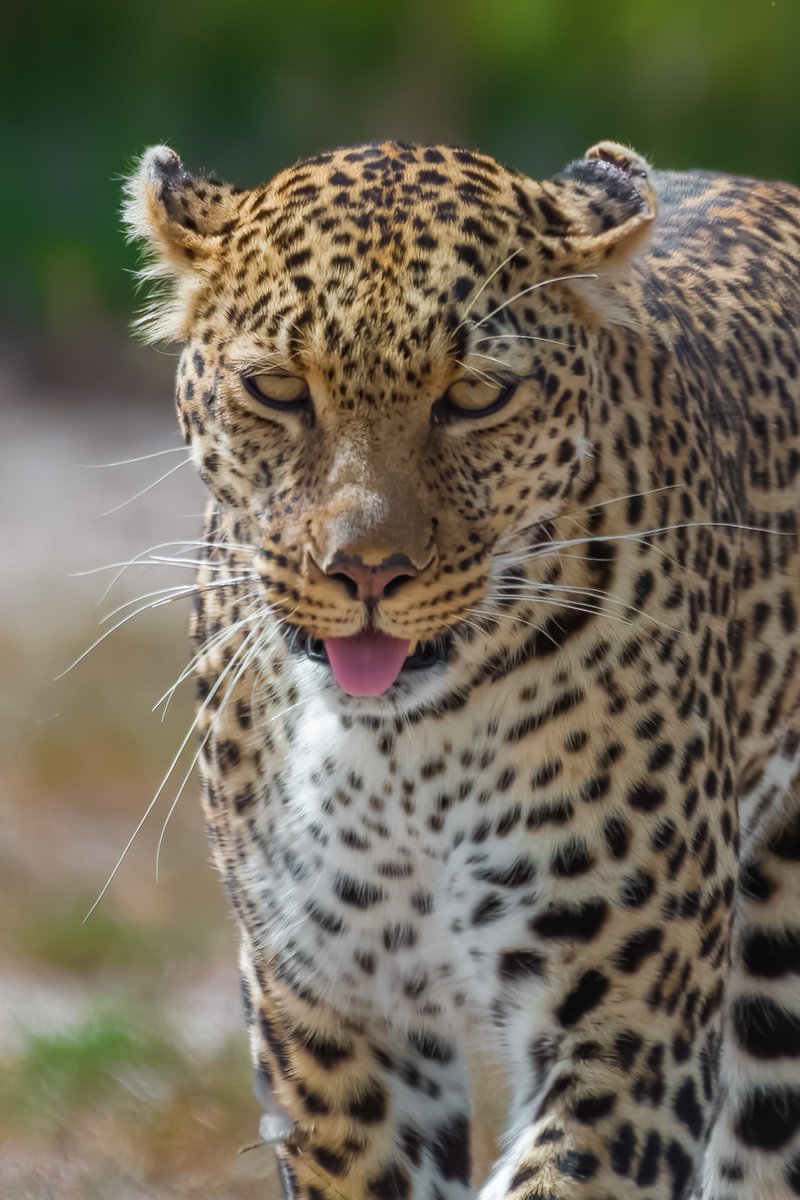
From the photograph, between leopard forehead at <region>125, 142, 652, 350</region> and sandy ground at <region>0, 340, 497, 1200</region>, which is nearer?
leopard forehead at <region>125, 142, 652, 350</region>

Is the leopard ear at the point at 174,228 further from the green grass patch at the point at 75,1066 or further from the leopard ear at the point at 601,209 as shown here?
the green grass patch at the point at 75,1066


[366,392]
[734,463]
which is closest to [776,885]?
[734,463]

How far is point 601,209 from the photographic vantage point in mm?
4230

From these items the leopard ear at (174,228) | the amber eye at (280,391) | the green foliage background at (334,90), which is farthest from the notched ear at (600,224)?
the green foliage background at (334,90)

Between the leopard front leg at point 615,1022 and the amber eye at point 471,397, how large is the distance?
0.84m

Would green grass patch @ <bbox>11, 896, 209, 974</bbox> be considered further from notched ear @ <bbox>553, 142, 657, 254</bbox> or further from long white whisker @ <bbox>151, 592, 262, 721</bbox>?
notched ear @ <bbox>553, 142, 657, 254</bbox>

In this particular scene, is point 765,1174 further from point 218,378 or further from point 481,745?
point 218,378

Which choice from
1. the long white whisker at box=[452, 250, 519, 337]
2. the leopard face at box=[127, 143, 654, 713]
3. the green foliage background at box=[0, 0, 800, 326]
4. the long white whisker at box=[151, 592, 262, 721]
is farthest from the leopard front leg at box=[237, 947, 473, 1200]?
the green foliage background at box=[0, 0, 800, 326]

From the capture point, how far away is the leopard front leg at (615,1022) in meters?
4.08

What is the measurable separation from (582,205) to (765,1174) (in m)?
2.49

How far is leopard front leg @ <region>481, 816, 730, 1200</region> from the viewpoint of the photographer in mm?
4082

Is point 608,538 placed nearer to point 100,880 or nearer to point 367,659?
point 367,659

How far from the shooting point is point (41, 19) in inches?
701

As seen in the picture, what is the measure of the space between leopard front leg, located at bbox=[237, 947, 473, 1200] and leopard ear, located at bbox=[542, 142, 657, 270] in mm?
1630
